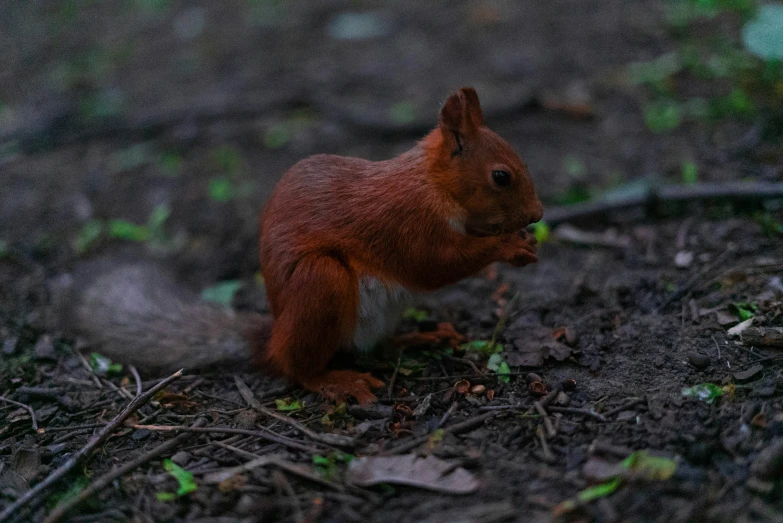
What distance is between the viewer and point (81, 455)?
8.70 ft

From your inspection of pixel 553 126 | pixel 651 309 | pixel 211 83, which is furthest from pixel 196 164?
pixel 651 309

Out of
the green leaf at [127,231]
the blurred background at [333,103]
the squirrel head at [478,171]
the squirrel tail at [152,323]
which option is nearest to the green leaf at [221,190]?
the blurred background at [333,103]

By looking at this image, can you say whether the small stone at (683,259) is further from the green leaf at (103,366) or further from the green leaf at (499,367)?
the green leaf at (103,366)

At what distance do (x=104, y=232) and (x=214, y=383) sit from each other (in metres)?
2.20

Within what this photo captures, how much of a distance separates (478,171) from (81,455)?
82.0 inches

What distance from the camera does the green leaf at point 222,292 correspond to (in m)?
4.11

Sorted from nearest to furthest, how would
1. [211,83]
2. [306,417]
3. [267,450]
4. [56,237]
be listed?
[267,450]
[306,417]
[56,237]
[211,83]

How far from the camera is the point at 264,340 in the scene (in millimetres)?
3361

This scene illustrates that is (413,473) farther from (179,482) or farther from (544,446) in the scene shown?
(179,482)

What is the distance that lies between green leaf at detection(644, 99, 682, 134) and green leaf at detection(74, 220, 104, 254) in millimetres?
4409

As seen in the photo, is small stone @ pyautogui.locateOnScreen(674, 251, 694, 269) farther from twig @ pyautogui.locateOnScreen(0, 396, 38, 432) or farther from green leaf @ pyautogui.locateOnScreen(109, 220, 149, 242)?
green leaf @ pyautogui.locateOnScreen(109, 220, 149, 242)

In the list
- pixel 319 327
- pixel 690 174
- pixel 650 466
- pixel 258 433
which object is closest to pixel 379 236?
pixel 319 327

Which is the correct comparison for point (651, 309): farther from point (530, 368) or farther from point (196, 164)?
point (196, 164)

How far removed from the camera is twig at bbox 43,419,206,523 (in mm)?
2375
